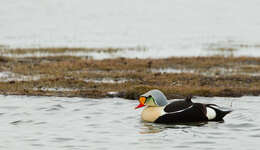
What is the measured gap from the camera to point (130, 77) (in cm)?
1898

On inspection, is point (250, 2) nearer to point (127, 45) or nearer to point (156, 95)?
point (127, 45)

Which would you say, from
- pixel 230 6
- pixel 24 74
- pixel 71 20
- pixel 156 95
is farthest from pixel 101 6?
pixel 156 95

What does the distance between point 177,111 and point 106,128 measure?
1.52 m

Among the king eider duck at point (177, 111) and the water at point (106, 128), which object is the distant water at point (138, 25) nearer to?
the water at point (106, 128)

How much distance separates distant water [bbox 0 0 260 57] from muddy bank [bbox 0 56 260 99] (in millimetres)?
5262

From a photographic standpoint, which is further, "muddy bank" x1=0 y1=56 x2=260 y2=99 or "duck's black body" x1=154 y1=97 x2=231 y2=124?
"muddy bank" x1=0 y1=56 x2=260 y2=99

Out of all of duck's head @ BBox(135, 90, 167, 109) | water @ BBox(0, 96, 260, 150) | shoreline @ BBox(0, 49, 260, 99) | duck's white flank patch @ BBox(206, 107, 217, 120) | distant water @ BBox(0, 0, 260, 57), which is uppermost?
distant water @ BBox(0, 0, 260, 57)

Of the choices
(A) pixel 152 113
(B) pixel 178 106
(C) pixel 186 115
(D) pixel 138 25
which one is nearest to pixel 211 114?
(C) pixel 186 115

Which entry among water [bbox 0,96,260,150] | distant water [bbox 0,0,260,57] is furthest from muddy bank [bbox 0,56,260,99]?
distant water [bbox 0,0,260,57]

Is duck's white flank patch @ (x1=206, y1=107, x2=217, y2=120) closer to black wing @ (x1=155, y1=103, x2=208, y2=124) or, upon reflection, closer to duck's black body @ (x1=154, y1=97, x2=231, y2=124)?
duck's black body @ (x1=154, y1=97, x2=231, y2=124)

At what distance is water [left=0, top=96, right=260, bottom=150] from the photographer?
1062cm

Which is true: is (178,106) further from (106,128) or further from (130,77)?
(130,77)

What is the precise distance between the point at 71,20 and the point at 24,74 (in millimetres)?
27984

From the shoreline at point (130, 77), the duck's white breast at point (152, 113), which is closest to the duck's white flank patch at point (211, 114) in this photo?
the duck's white breast at point (152, 113)
